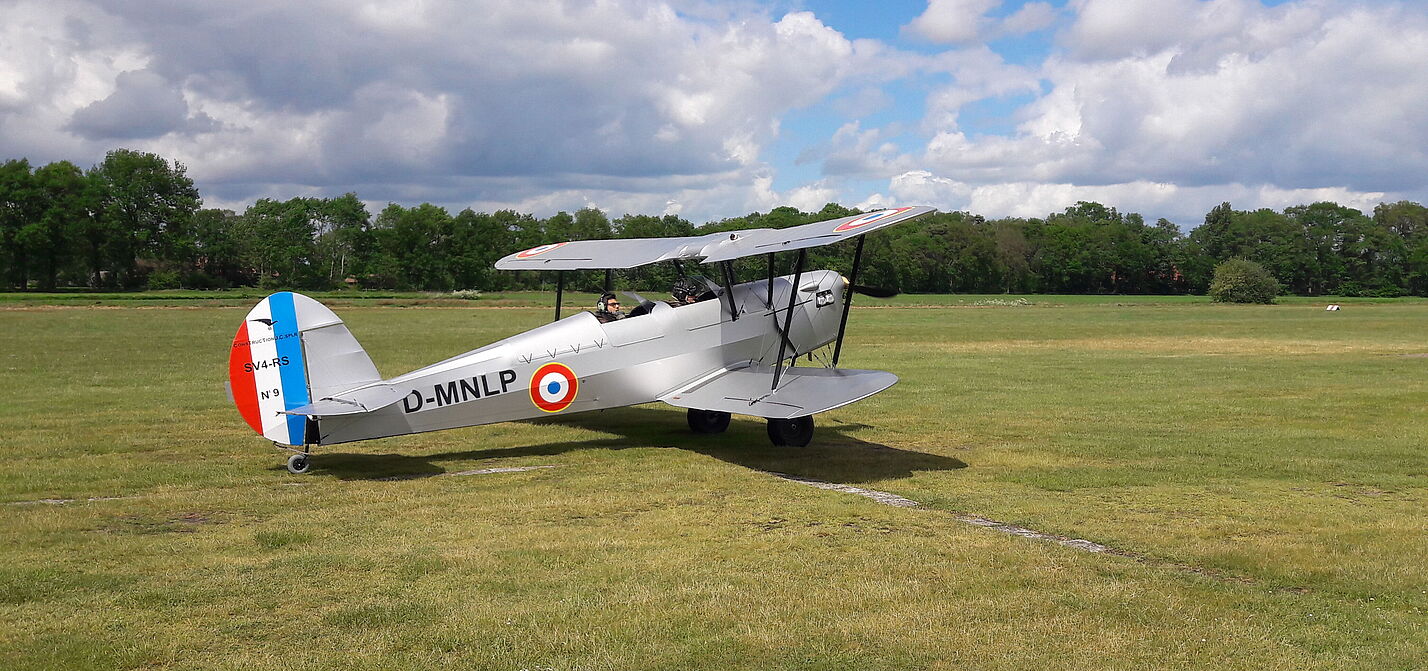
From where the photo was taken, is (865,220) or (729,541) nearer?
(729,541)

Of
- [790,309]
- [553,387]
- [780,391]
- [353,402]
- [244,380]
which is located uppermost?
[790,309]

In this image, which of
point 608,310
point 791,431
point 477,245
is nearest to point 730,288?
point 608,310

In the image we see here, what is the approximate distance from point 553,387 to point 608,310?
131 centimetres

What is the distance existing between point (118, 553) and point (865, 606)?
4886 millimetres

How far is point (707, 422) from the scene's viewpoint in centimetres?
1303

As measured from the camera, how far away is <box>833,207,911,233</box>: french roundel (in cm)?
1015

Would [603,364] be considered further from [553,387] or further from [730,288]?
[730,288]

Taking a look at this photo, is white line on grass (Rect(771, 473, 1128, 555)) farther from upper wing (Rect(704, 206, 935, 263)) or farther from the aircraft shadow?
upper wing (Rect(704, 206, 935, 263))

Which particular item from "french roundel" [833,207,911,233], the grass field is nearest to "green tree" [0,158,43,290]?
the grass field

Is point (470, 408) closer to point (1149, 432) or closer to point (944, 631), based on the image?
point (944, 631)

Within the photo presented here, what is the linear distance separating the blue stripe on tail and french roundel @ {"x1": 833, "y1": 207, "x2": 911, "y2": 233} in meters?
5.13

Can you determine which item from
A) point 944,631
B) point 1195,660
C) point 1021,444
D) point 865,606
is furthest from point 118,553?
point 1021,444

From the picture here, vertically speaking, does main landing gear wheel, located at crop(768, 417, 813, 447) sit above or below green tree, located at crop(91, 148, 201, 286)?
below

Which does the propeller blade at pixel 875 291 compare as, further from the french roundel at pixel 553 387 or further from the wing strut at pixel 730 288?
the french roundel at pixel 553 387
